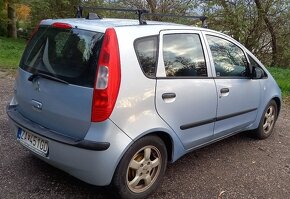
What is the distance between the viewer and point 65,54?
3.36 meters

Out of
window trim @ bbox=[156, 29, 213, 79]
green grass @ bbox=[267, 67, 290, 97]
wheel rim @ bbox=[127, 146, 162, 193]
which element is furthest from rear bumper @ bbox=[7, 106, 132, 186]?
green grass @ bbox=[267, 67, 290, 97]

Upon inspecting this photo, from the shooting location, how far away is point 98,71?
3.09 meters

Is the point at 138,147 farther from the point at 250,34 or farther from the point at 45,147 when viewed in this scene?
the point at 250,34

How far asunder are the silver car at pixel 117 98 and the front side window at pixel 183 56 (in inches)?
0.4

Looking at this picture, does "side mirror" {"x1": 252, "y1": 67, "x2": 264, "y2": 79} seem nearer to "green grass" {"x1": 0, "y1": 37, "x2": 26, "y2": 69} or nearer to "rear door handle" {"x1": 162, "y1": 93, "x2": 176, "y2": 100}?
"rear door handle" {"x1": 162, "y1": 93, "x2": 176, "y2": 100}

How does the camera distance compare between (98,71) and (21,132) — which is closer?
(98,71)

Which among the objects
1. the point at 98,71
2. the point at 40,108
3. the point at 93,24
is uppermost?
the point at 93,24

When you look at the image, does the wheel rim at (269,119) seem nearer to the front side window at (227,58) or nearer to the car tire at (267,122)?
the car tire at (267,122)

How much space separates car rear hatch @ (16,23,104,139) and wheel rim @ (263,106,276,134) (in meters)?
3.14

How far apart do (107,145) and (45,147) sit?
2.11 ft

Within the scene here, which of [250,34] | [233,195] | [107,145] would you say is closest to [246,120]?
[233,195]

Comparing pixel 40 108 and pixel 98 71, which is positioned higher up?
pixel 98 71

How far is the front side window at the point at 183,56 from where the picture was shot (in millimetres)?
3639

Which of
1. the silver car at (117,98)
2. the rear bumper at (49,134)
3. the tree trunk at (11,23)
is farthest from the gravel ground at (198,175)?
the tree trunk at (11,23)
